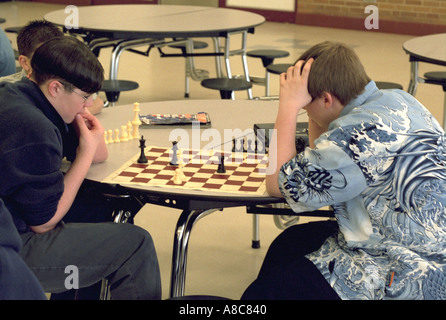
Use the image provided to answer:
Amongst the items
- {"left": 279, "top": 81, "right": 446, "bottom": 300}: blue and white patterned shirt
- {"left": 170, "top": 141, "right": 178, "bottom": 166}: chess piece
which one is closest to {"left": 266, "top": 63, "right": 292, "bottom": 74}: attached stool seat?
{"left": 170, "top": 141, "right": 178, "bottom": 166}: chess piece

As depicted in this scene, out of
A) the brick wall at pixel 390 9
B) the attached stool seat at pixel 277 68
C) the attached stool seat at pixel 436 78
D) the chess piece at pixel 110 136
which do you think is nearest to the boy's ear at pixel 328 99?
the chess piece at pixel 110 136

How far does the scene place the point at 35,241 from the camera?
2.07 m

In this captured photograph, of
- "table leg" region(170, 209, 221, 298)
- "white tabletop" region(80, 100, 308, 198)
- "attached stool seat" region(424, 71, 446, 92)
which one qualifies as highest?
"white tabletop" region(80, 100, 308, 198)

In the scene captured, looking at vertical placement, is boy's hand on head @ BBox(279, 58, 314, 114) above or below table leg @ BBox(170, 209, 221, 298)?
above

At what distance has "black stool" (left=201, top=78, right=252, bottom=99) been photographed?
4.99 m

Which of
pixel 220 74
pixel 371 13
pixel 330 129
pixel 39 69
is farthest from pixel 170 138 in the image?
pixel 371 13

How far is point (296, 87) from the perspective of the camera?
6.75 feet

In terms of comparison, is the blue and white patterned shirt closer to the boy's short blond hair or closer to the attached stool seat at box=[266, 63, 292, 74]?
the boy's short blond hair

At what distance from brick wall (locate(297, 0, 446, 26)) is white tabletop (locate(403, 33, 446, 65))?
462 cm

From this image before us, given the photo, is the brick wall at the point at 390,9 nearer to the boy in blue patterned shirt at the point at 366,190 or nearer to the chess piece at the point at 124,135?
the chess piece at the point at 124,135

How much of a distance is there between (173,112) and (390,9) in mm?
7582

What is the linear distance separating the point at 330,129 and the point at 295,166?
14 centimetres

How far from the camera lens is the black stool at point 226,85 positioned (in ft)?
16.4

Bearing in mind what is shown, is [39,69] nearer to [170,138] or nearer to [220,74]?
[170,138]
